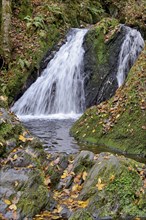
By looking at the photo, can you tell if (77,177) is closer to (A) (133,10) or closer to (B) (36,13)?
(B) (36,13)

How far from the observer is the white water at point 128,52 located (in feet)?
44.2

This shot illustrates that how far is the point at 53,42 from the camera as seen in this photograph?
15.5 m

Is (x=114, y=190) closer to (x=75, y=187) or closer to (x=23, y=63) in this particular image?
(x=75, y=187)

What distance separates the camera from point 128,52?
13.9m

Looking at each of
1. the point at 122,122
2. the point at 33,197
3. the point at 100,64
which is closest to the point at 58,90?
the point at 100,64

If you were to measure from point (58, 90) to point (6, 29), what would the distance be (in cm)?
366

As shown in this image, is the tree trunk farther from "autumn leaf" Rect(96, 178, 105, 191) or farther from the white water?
"autumn leaf" Rect(96, 178, 105, 191)

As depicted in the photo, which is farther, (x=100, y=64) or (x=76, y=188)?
(x=100, y=64)

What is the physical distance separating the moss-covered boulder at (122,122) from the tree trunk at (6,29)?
6126mm

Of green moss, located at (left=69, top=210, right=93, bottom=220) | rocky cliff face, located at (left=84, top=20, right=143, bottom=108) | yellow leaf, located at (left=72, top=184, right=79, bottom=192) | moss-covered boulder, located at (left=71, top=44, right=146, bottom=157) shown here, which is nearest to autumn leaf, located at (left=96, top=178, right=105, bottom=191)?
yellow leaf, located at (left=72, top=184, right=79, bottom=192)

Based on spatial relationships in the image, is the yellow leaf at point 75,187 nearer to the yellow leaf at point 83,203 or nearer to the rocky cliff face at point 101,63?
the yellow leaf at point 83,203

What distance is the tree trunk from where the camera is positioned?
14281 millimetres

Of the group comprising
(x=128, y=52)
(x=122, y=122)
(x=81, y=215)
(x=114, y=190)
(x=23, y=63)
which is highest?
(x=128, y=52)

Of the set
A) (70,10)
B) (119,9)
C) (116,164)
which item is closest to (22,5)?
(70,10)
